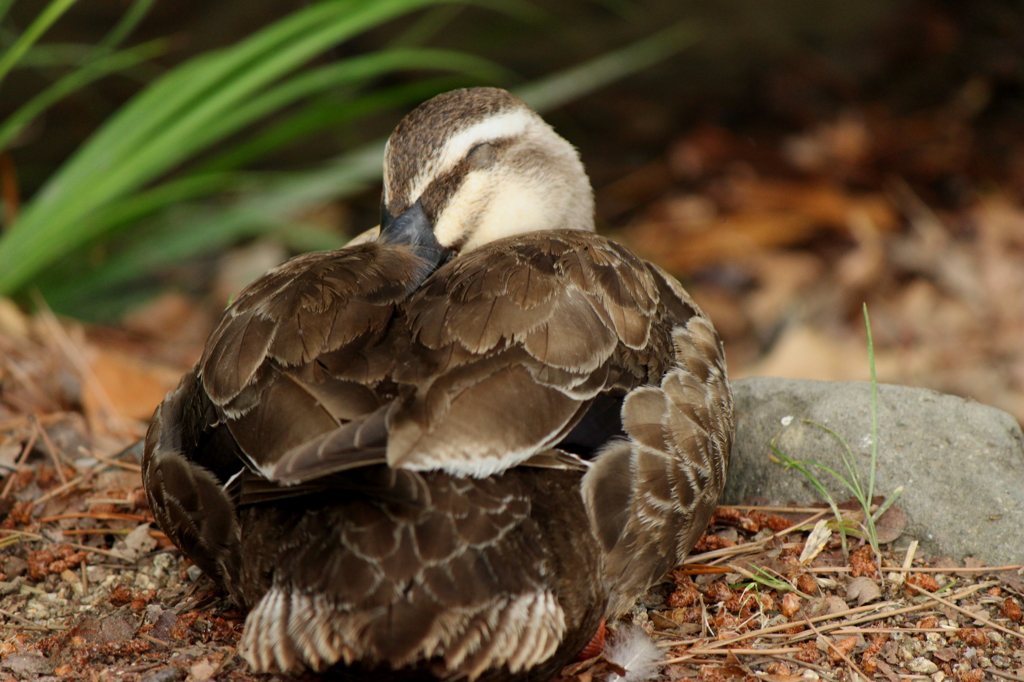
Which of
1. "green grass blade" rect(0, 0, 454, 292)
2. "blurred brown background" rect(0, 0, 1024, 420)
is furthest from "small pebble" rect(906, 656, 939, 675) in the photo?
"green grass blade" rect(0, 0, 454, 292)

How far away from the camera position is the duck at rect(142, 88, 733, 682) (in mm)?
2527

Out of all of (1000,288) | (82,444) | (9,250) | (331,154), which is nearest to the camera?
(82,444)

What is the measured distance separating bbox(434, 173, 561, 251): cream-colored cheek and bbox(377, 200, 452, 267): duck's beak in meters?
0.06

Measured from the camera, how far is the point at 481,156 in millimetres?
4238

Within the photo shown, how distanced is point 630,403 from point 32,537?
7.13ft

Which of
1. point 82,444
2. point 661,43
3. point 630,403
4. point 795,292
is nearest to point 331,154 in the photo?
point 661,43

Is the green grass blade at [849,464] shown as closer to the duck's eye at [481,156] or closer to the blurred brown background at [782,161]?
the duck's eye at [481,156]

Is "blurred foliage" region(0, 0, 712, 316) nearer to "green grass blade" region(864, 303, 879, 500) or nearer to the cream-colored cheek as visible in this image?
the cream-colored cheek

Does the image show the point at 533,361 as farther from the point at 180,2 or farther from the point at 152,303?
the point at 180,2

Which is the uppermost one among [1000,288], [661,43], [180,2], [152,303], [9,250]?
[180,2]

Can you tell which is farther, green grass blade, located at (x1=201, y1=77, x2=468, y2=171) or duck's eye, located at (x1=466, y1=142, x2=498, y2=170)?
green grass blade, located at (x1=201, y1=77, x2=468, y2=171)

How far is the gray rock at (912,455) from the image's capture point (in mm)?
3504

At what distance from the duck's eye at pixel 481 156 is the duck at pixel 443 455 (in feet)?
2.26

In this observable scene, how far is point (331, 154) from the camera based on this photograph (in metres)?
9.35
